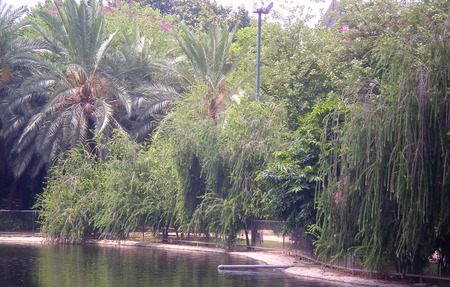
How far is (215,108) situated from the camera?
3194 centimetres

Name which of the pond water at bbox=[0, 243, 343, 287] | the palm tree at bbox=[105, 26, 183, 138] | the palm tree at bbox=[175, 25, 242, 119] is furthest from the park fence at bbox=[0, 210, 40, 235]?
the palm tree at bbox=[175, 25, 242, 119]

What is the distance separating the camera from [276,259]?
22750 millimetres

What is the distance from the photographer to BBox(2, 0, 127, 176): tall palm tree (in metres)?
32.8

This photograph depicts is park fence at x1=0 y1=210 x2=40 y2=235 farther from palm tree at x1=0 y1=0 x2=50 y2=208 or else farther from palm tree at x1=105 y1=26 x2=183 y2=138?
palm tree at x1=105 y1=26 x2=183 y2=138

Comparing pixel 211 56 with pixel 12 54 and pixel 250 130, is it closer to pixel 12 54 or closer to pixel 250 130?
pixel 250 130

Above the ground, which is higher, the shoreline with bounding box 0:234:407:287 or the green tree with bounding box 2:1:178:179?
the green tree with bounding box 2:1:178:179

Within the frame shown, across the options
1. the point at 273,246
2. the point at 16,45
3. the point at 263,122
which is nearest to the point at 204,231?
the point at 273,246

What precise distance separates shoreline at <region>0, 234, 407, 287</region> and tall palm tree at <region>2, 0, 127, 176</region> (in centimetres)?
489

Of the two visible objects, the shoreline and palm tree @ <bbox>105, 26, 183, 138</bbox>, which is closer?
the shoreline

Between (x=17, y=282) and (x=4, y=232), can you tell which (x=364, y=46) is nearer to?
(x=17, y=282)

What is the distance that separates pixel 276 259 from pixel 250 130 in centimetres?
615

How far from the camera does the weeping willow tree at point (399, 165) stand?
1449 centimetres

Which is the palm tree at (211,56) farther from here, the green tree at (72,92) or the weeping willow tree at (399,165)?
the weeping willow tree at (399,165)

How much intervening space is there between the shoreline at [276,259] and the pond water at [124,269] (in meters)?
0.72
